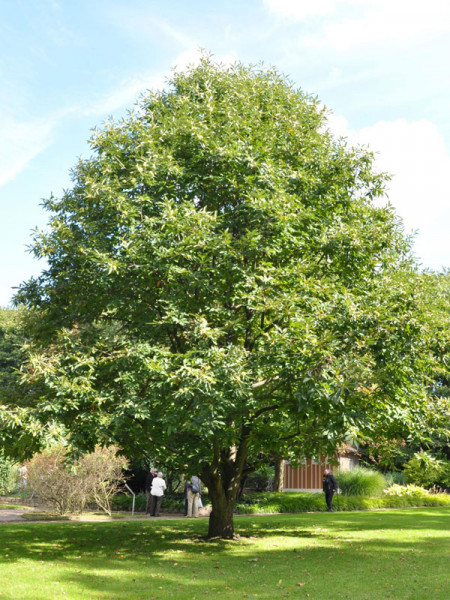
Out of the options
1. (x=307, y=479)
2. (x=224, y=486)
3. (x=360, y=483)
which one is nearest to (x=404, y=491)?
(x=360, y=483)

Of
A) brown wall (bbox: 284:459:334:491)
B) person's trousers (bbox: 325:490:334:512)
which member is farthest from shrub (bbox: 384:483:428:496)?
person's trousers (bbox: 325:490:334:512)

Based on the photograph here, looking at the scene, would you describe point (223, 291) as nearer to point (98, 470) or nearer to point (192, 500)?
point (98, 470)

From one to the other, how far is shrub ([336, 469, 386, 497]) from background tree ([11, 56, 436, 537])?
1344 cm

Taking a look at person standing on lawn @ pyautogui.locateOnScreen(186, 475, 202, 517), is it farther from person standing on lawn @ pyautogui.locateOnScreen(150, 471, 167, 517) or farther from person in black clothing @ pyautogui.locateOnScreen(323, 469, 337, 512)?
person in black clothing @ pyautogui.locateOnScreen(323, 469, 337, 512)

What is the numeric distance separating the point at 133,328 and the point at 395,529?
10.0m

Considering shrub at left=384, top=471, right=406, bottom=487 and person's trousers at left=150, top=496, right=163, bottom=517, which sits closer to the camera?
person's trousers at left=150, top=496, right=163, bottom=517

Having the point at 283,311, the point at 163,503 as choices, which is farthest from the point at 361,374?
the point at 163,503

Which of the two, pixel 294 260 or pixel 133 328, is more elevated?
pixel 294 260

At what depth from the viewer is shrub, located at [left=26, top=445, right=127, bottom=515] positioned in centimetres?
1809

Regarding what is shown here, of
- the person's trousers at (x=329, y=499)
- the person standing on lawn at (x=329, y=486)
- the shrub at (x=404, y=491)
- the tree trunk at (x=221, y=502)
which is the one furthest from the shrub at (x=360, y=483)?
the tree trunk at (x=221, y=502)

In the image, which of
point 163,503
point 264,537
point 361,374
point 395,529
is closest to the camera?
point 361,374

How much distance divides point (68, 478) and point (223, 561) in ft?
27.6

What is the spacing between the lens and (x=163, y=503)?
2322cm

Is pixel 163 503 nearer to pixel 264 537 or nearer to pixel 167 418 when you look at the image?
pixel 264 537
